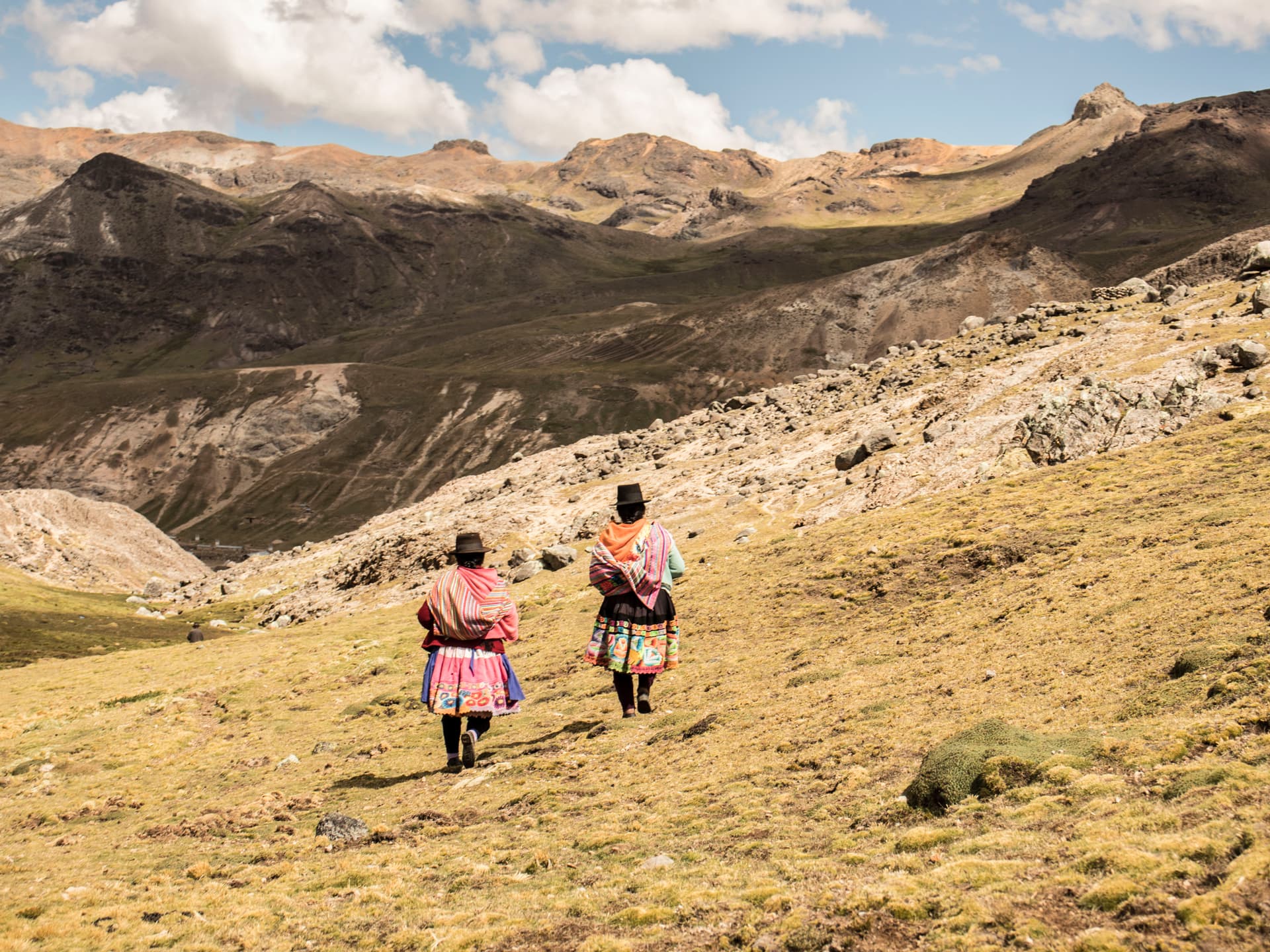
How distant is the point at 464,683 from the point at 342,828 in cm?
290

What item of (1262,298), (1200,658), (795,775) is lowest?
(795,775)

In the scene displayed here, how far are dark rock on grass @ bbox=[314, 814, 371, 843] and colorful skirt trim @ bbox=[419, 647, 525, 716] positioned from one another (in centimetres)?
226

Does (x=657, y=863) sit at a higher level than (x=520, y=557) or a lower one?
lower

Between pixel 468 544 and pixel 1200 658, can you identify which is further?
pixel 468 544

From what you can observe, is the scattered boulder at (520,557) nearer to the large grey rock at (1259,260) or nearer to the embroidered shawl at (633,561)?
the embroidered shawl at (633,561)

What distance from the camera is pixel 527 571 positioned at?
128ft

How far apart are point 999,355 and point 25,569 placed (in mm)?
→ 61074

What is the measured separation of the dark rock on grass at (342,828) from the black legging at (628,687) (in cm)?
526

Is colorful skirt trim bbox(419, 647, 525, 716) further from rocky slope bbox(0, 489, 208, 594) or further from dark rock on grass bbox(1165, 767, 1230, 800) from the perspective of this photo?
rocky slope bbox(0, 489, 208, 594)

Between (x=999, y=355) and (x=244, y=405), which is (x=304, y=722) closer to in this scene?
(x=999, y=355)

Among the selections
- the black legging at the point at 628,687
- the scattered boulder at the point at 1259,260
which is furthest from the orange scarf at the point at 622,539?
the scattered boulder at the point at 1259,260

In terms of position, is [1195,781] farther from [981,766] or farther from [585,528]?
[585,528]

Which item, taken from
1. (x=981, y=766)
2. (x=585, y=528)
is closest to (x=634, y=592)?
(x=981, y=766)

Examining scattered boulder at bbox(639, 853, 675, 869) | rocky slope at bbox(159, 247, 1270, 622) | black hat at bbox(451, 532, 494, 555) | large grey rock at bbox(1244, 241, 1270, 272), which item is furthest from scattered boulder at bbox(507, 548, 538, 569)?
large grey rock at bbox(1244, 241, 1270, 272)
